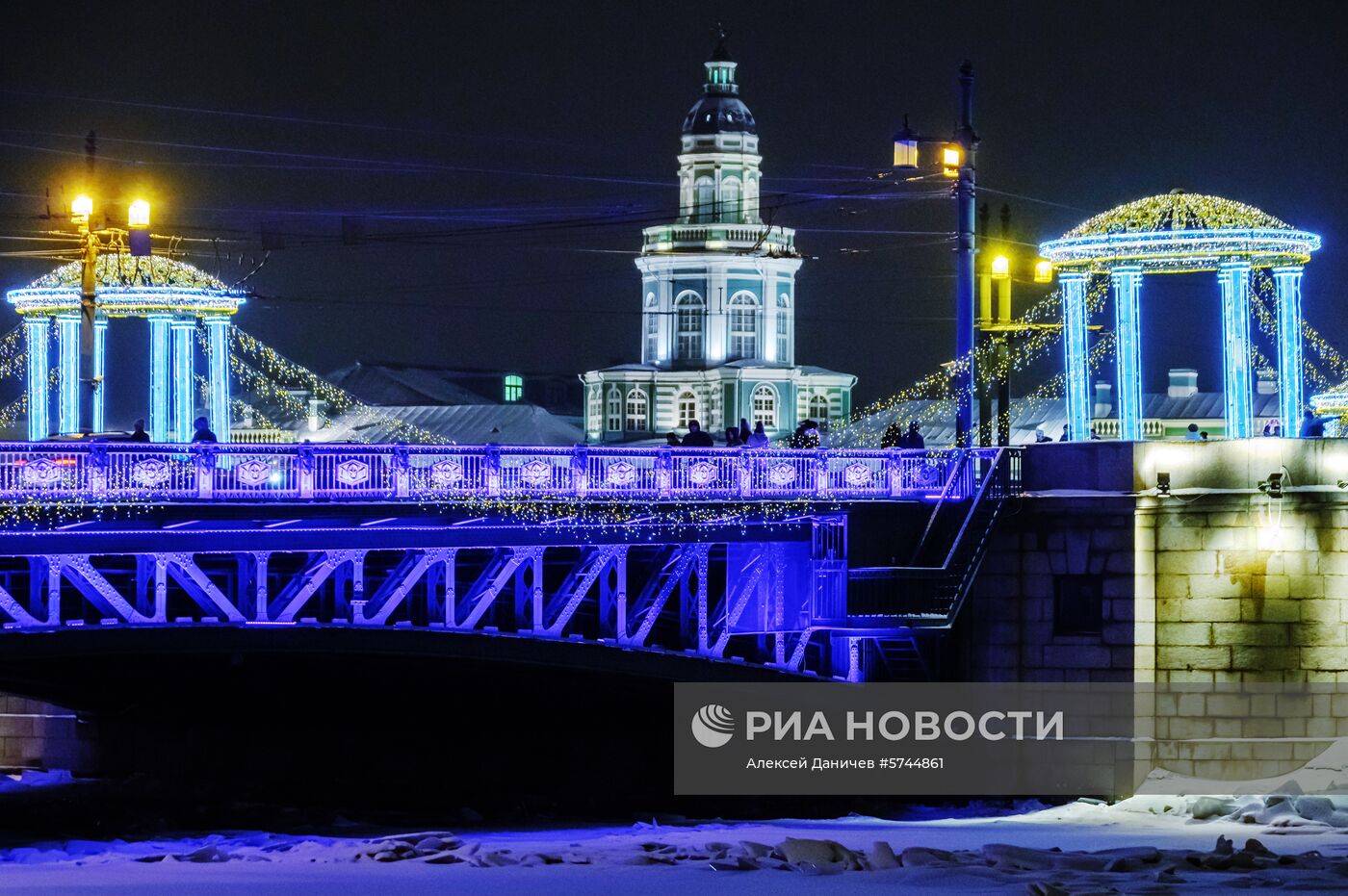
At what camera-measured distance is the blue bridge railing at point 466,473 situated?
89.4 feet

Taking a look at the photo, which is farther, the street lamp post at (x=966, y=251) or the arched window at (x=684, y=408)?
the arched window at (x=684, y=408)

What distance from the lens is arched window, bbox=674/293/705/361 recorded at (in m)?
83.9

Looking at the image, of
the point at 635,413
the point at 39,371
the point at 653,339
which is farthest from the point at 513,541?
the point at 635,413

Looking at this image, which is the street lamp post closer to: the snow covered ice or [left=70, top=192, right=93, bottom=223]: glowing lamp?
the snow covered ice

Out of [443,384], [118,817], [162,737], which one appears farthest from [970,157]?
[443,384]

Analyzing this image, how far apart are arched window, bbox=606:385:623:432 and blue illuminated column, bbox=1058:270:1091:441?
53325 mm

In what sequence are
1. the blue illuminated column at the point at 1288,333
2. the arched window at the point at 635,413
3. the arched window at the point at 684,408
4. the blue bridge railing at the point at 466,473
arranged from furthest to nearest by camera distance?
1. the arched window at the point at 635,413
2. the arched window at the point at 684,408
3. the blue illuminated column at the point at 1288,333
4. the blue bridge railing at the point at 466,473

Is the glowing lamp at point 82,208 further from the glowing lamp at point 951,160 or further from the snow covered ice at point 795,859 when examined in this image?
the glowing lamp at point 951,160

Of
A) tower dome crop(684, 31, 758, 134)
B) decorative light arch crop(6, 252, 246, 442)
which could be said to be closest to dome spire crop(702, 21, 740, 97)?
tower dome crop(684, 31, 758, 134)

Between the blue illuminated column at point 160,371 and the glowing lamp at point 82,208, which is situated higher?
the glowing lamp at point 82,208

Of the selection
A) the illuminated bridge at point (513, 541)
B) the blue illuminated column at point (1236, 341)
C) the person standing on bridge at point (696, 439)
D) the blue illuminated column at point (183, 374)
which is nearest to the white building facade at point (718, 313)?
the blue illuminated column at point (183, 374)

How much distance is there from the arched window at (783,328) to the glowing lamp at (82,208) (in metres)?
55.0

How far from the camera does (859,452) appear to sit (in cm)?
3192

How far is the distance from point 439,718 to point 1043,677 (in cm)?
1392
